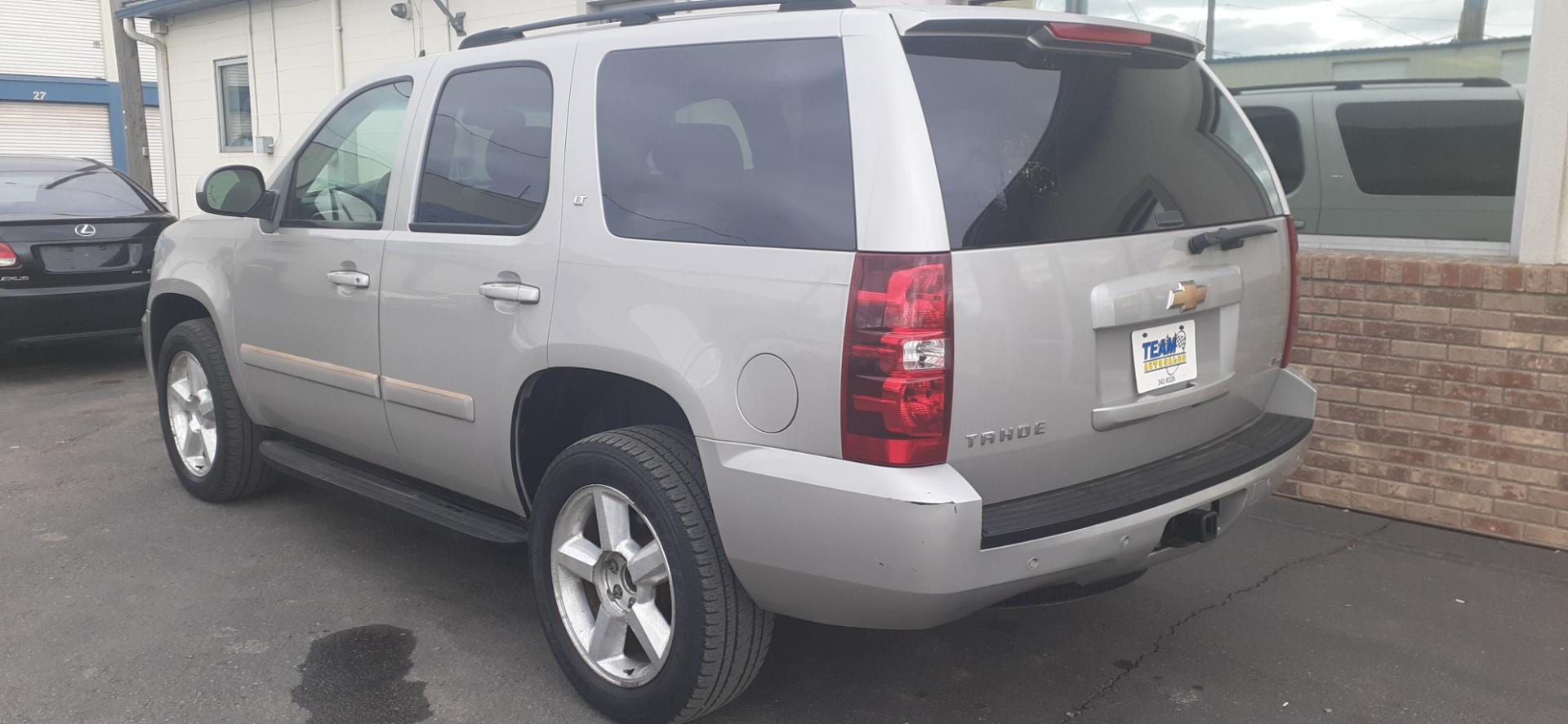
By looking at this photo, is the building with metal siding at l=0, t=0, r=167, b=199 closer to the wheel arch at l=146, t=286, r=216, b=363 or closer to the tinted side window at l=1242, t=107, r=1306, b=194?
the wheel arch at l=146, t=286, r=216, b=363

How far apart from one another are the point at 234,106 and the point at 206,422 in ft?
34.3

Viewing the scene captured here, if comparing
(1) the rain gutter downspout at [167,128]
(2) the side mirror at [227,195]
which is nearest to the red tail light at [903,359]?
(2) the side mirror at [227,195]

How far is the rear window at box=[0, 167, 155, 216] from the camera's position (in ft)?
26.3

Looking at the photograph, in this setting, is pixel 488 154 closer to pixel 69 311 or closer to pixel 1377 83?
pixel 1377 83

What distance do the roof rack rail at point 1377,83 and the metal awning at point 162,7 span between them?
454 inches

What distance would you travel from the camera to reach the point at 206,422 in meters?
5.18

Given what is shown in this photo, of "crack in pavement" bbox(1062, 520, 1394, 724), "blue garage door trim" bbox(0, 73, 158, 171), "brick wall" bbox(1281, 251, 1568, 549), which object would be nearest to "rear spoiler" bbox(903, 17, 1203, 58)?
"crack in pavement" bbox(1062, 520, 1394, 724)

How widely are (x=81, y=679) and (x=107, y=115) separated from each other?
31604mm

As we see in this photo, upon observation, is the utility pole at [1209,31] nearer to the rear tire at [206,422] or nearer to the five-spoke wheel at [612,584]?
the five-spoke wheel at [612,584]

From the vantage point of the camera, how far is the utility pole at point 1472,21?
514cm

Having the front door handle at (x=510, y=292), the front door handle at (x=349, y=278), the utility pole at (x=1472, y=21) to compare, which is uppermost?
the utility pole at (x=1472, y=21)

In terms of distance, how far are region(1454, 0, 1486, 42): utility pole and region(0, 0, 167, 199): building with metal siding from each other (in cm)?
2909

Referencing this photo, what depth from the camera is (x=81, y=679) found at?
3.54 meters

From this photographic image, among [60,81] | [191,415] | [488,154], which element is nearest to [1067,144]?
[488,154]
